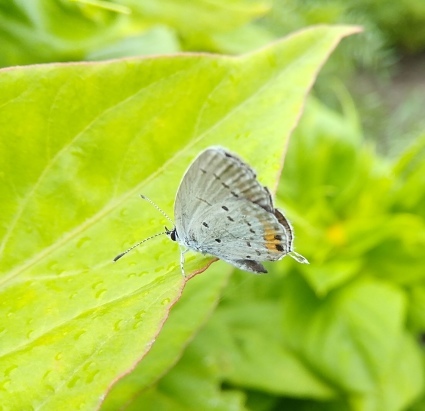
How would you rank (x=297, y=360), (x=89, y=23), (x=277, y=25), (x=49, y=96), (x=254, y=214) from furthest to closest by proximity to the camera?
1. (x=277, y=25)
2. (x=297, y=360)
3. (x=89, y=23)
4. (x=254, y=214)
5. (x=49, y=96)

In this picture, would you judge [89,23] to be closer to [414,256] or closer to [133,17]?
[133,17]

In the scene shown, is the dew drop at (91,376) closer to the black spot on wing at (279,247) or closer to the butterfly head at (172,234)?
the butterfly head at (172,234)

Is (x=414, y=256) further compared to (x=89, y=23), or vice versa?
(x=414, y=256)

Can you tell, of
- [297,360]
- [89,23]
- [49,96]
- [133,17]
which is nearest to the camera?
[49,96]

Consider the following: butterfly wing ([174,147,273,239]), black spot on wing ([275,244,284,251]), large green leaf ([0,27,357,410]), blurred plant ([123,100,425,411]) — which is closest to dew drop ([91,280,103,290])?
large green leaf ([0,27,357,410])

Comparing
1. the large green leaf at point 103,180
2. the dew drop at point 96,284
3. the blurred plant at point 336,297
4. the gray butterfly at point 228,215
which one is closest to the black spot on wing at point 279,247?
the gray butterfly at point 228,215

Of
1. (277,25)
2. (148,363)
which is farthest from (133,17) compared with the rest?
(277,25)

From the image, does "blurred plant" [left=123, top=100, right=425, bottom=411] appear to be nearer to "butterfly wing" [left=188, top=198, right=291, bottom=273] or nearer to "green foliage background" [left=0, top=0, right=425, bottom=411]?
"green foliage background" [left=0, top=0, right=425, bottom=411]

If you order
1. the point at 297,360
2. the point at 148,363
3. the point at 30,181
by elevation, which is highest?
the point at 30,181
